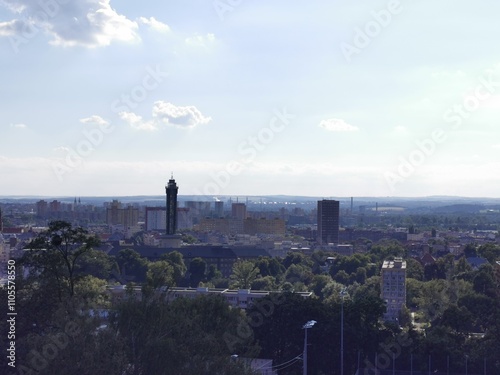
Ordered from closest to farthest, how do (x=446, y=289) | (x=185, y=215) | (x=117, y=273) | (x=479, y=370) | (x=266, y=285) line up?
(x=479, y=370), (x=446, y=289), (x=266, y=285), (x=117, y=273), (x=185, y=215)

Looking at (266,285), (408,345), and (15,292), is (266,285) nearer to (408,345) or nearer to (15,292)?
(408,345)

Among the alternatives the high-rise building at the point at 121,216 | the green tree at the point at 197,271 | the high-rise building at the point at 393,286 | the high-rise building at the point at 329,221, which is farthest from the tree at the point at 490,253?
the high-rise building at the point at 121,216

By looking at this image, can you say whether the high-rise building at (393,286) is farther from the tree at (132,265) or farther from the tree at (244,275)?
the tree at (132,265)

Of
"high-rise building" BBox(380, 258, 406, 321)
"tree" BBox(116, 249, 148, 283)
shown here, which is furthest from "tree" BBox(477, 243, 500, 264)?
"tree" BBox(116, 249, 148, 283)

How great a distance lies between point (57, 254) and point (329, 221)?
71.5 meters

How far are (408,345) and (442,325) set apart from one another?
2.71 meters

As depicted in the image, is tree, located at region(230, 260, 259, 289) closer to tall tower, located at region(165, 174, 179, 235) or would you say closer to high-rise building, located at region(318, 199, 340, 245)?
tall tower, located at region(165, 174, 179, 235)

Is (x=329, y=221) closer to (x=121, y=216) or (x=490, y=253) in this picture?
(x=121, y=216)

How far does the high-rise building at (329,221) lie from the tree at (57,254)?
7012cm

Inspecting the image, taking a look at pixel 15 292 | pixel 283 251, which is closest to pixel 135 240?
pixel 283 251

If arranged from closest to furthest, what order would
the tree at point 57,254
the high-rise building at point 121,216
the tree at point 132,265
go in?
the tree at point 57,254
the tree at point 132,265
the high-rise building at point 121,216

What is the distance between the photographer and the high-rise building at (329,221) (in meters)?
88.4

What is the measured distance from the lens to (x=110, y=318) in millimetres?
15438

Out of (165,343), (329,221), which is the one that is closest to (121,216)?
(329,221)
